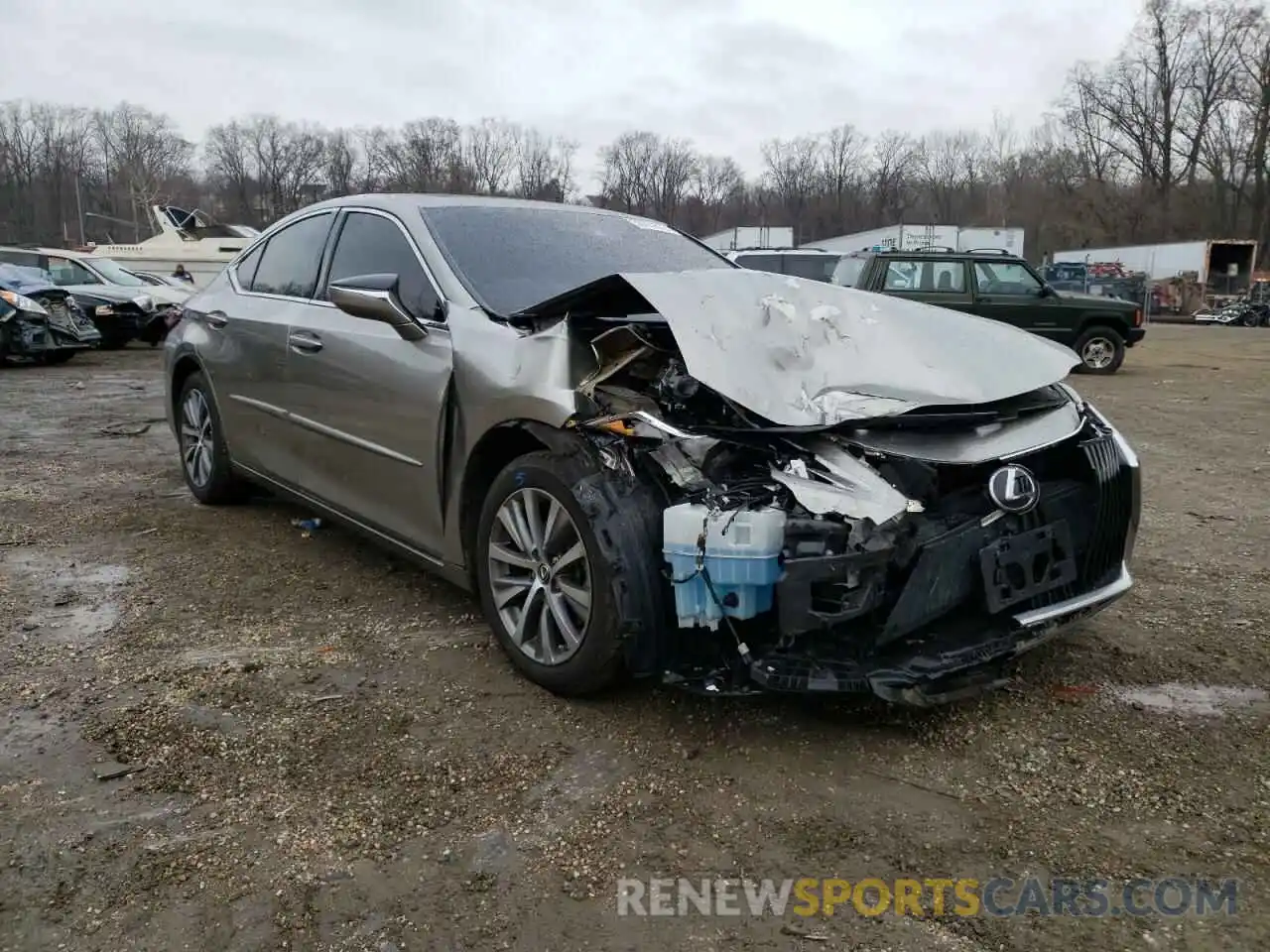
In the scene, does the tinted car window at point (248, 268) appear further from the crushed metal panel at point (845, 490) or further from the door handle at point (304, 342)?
the crushed metal panel at point (845, 490)

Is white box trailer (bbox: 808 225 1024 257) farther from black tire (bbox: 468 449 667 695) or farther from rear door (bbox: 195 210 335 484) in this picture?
black tire (bbox: 468 449 667 695)

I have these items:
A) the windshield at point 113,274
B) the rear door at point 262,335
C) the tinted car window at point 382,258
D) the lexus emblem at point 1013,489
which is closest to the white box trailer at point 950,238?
the windshield at point 113,274

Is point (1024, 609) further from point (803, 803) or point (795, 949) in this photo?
point (795, 949)

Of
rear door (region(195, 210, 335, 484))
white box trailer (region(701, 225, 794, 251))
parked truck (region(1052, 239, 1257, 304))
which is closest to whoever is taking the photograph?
rear door (region(195, 210, 335, 484))

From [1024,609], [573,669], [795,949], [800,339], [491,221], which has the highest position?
[491,221]

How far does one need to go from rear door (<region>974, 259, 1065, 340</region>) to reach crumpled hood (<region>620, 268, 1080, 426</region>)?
→ 10.6 metres

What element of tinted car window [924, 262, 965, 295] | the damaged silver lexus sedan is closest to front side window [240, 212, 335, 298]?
the damaged silver lexus sedan

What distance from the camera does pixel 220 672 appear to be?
322 cm

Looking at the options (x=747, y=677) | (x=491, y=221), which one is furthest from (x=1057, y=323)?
(x=747, y=677)

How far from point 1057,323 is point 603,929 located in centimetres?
1352

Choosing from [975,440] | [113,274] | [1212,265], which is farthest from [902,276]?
[1212,265]

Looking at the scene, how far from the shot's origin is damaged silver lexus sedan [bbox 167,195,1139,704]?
2.53 metres

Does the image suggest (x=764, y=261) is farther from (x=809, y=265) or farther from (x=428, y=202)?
(x=428, y=202)

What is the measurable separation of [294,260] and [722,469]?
8.90 ft
